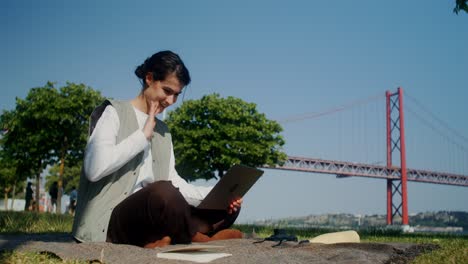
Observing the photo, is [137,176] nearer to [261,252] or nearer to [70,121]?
[261,252]

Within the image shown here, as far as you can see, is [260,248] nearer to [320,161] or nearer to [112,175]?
[112,175]

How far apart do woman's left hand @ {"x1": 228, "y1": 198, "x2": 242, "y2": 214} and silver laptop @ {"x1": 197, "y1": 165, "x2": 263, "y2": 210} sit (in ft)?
0.09

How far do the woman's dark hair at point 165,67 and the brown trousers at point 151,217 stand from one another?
0.58 metres

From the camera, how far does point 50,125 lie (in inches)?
593

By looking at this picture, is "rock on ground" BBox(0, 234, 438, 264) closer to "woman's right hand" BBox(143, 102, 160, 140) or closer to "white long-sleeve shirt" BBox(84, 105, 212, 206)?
"white long-sleeve shirt" BBox(84, 105, 212, 206)

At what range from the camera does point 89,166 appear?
7.04 feet

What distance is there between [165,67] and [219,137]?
14.5 meters

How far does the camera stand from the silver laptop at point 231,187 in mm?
2411

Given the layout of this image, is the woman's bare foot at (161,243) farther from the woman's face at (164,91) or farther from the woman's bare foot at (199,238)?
Answer: the woman's face at (164,91)

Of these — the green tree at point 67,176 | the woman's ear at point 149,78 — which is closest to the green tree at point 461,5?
the woman's ear at point 149,78

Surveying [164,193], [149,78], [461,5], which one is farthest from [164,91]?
[461,5]

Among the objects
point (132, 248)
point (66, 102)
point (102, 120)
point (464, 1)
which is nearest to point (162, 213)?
point (132, 248)

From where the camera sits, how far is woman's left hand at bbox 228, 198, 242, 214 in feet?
8.67

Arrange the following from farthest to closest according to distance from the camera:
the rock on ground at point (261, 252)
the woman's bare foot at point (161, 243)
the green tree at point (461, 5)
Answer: the green tree at point (461, 5) < the woman's bare foot at point (161, 243) < the rock on ground at point (261, 252)
